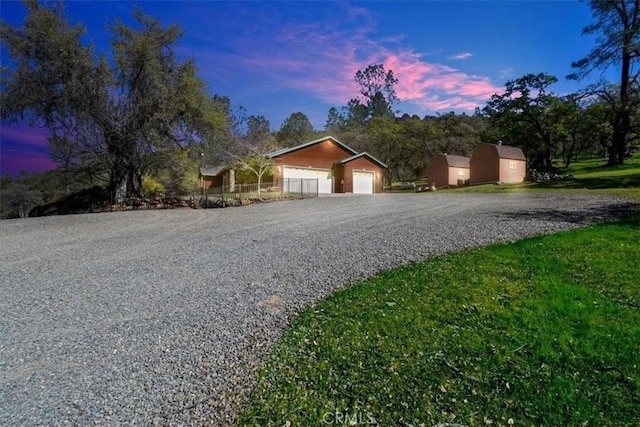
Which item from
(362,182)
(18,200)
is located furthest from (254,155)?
(18,200)

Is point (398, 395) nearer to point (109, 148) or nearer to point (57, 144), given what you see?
point (109, 148)

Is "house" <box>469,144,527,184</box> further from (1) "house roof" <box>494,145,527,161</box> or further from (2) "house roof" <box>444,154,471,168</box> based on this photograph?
(2) "house roof" <box>444,154,471,168</box>

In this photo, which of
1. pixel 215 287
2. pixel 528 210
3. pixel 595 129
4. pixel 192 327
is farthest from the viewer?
pixel 595 129

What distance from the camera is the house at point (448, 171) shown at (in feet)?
108

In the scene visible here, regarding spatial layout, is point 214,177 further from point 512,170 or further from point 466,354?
point 466,354

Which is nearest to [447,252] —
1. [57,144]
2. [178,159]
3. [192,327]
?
[192,327]

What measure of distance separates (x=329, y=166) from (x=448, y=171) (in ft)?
41.4

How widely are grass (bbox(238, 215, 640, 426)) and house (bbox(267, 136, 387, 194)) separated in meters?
22.4

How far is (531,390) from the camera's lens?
8.25 ft

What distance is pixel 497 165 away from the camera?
28.7 metres

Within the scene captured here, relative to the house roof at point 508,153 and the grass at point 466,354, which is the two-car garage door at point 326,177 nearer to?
the house roof at point 508,153

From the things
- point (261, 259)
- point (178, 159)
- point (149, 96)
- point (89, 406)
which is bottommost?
point (89, 406)

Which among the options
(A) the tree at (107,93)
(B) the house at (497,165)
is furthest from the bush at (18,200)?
(B) the house at (497,165)

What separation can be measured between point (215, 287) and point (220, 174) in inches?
1258
